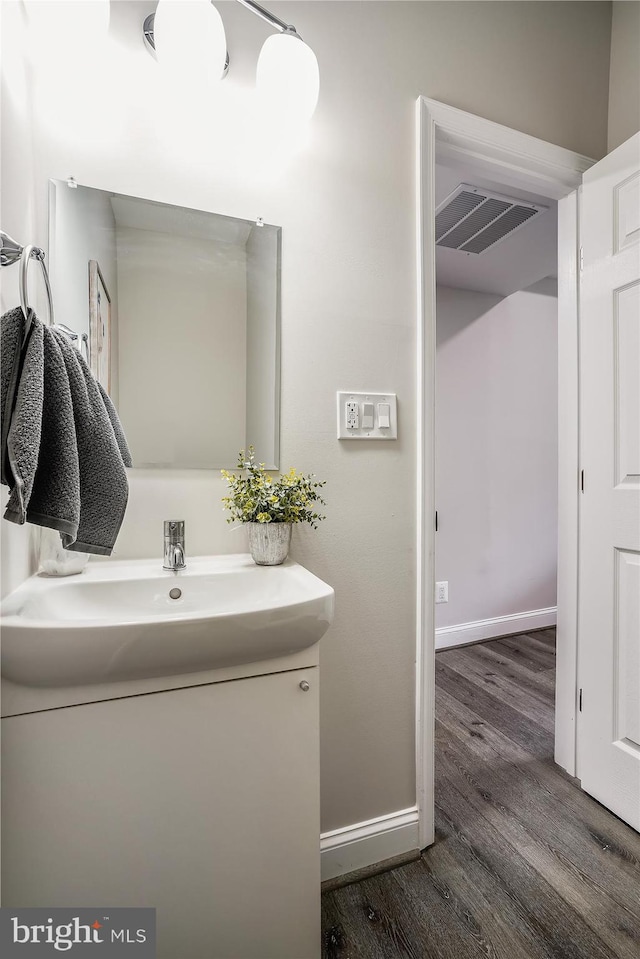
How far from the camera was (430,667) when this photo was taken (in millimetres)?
1417

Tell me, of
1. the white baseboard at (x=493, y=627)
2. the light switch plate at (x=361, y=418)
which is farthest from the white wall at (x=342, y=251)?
the white baseboard at (x=493, y=627)

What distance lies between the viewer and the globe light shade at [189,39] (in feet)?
3.48

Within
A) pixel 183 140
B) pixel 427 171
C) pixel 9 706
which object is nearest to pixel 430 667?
pixel 9 706

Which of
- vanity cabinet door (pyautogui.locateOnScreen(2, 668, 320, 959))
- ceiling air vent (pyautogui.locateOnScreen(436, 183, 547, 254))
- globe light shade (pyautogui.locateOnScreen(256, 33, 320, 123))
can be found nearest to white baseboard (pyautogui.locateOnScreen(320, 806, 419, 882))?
vanity cabinet door (pyautogui.locateOnScreen(2, 668, 320, 959))

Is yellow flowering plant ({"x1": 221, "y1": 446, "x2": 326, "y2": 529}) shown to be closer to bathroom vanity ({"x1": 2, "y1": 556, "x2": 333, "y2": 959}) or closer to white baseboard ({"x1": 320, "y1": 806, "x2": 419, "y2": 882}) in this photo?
bathroom vanity ({"x1": 2, "y1": 556, "x2": 333, "y2": 959})

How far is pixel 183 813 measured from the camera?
2.79 ft

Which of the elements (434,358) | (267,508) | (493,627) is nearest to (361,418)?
(434,358)

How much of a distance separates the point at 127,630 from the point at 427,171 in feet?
4.68

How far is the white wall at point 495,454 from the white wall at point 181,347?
6.62 feet

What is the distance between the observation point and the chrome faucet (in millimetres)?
1090

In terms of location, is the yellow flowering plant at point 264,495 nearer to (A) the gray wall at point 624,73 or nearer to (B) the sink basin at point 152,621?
(B) the sink basin at point 152,621

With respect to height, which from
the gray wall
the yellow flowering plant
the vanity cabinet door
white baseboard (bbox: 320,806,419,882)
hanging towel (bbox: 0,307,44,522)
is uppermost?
the gray wall

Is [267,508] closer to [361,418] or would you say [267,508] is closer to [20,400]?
[361,418]

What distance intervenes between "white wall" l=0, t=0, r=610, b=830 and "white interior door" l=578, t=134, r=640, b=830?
21.1 inches
